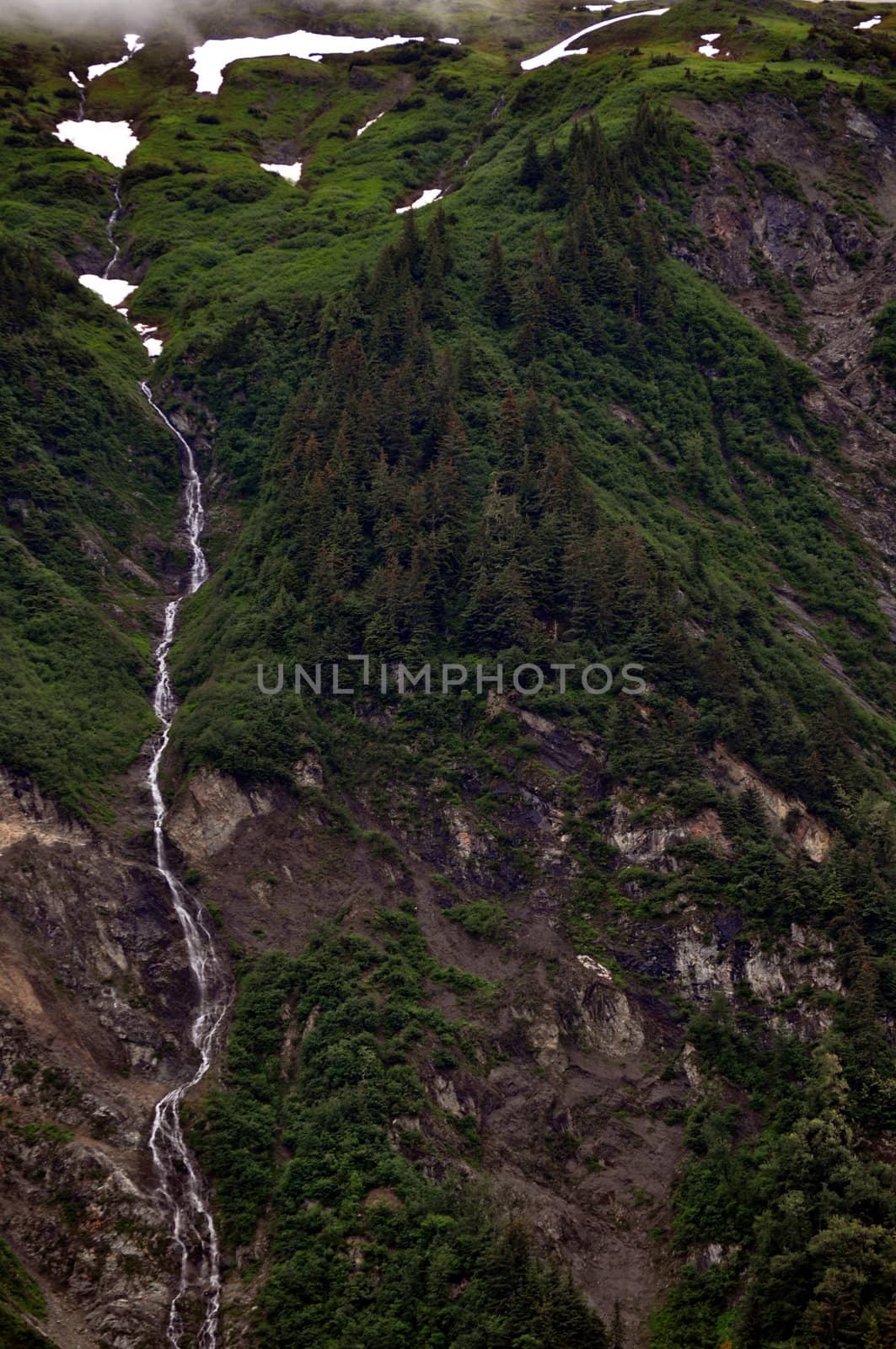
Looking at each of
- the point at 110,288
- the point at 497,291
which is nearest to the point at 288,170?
the point at 110,288

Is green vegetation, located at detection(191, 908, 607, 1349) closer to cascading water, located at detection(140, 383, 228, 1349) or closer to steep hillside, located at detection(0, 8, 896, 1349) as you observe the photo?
steep hillside, located at detection(0, 8, 896, 1349)

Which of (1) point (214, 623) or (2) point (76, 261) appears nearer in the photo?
(1) point (214, 623)

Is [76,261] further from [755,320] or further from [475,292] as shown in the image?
[755,320]

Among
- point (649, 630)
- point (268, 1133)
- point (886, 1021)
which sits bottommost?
point (268, 1133)

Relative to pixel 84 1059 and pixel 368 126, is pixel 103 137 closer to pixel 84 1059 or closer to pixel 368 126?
pixel 368 126

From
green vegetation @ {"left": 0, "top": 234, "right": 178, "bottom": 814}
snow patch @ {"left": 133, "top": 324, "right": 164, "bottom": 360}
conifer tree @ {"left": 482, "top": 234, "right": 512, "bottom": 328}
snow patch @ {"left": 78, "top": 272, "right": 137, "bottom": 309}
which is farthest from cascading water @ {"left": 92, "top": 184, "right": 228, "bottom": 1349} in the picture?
snow patch @ {"left": 78, "top": 272, "right": 137, "bottom": 309}

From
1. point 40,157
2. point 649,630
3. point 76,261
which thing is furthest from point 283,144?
point 649,630
